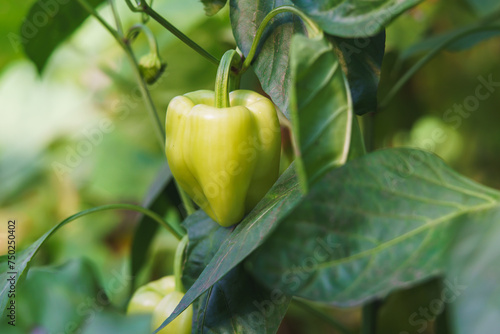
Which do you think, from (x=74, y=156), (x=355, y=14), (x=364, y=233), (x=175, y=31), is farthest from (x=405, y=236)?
(x=74, y=156)

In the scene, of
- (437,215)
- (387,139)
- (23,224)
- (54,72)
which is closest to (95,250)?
(23,224)

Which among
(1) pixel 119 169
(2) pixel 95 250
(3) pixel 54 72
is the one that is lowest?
(2) pixel 95 250

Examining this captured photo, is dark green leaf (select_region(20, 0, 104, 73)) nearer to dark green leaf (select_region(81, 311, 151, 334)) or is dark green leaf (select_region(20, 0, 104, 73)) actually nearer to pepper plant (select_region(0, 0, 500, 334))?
pepper plant (select_region(0, 0, 500, 334))

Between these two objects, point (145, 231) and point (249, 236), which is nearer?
point (249, 236)

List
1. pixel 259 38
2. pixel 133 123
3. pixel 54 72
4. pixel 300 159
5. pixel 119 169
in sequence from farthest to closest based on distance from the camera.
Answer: pixel 54 72 → pixel 119 169 → pixel 133 123 → pixel 259 38 → pixel 300 159

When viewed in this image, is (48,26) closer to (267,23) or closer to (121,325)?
(267,23)

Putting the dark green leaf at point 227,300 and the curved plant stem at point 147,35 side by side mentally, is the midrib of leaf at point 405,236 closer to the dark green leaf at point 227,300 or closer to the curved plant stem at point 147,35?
the dark green leaf at point 227,300

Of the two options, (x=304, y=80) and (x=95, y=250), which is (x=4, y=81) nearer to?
(x=95, y=250)
